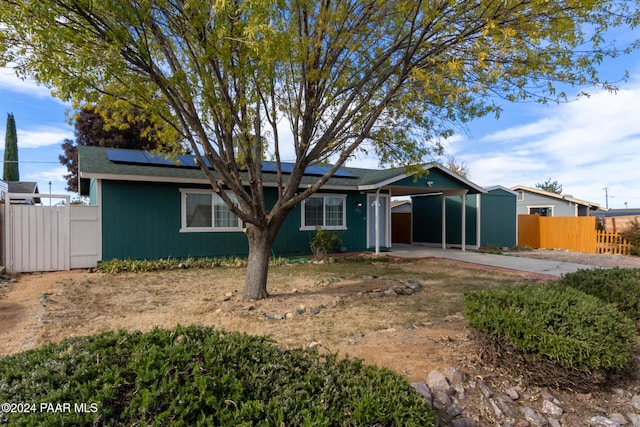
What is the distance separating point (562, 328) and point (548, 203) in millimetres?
21716

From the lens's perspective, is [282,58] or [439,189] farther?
[439,189]

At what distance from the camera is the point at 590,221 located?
1484 centimetres

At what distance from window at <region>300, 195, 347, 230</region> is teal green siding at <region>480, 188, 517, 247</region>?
668 cm

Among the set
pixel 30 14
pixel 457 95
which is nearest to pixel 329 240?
pixel 457 95

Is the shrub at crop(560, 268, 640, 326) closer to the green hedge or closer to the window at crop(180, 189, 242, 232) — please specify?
the green hedge

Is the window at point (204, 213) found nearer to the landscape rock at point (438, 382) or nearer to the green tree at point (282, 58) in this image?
the green tree at point (282, 58)

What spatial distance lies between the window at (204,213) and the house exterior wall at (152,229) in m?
0.15

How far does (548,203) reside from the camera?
21109 mm

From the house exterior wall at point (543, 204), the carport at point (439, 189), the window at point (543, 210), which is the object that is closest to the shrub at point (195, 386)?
the carport at point (439, 189)

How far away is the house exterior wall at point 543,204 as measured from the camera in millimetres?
Result: 20750

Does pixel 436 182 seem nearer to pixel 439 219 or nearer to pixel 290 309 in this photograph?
pixel 439 219

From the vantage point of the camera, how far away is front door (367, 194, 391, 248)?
13.5 m

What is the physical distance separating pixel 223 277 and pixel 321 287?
2.54 meters

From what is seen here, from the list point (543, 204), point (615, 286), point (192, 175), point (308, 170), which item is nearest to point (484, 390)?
point (615, 286)
